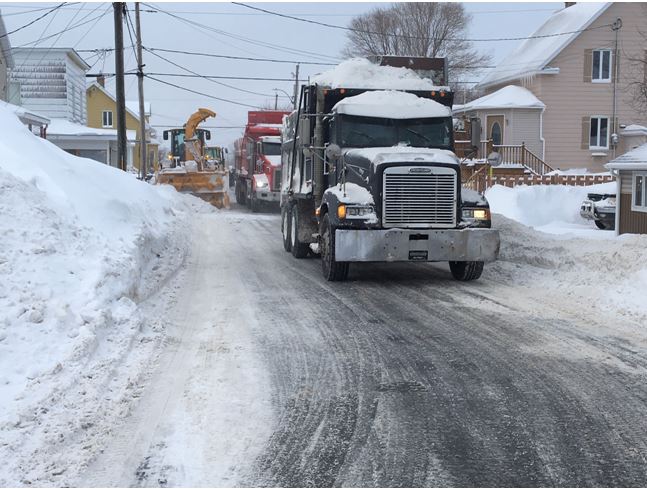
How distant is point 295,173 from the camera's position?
597 inches

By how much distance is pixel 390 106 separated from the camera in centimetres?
1252

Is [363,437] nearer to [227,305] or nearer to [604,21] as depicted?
[227,305]

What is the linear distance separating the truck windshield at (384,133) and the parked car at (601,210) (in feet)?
44.0

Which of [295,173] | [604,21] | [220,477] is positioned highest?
[604,21]

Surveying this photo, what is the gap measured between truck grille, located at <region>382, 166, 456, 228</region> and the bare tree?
4313 centimetres

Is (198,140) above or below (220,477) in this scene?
above

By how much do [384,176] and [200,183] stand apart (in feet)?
65.2

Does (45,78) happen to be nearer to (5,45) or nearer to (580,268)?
(5,45)

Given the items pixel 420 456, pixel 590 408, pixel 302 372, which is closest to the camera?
pixel 420 456

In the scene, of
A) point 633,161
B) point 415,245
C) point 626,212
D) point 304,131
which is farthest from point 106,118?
point 415,245

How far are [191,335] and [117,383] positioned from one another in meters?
1.91

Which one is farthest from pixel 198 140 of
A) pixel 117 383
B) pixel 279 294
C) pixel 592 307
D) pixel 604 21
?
pixel 117 383

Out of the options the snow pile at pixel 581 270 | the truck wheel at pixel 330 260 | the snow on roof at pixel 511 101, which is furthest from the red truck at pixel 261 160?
the truck wheel at pixel 330 260

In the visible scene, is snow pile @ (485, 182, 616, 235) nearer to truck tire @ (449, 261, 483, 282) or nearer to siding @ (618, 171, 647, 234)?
siding @ (618, 171, 647, 234)
